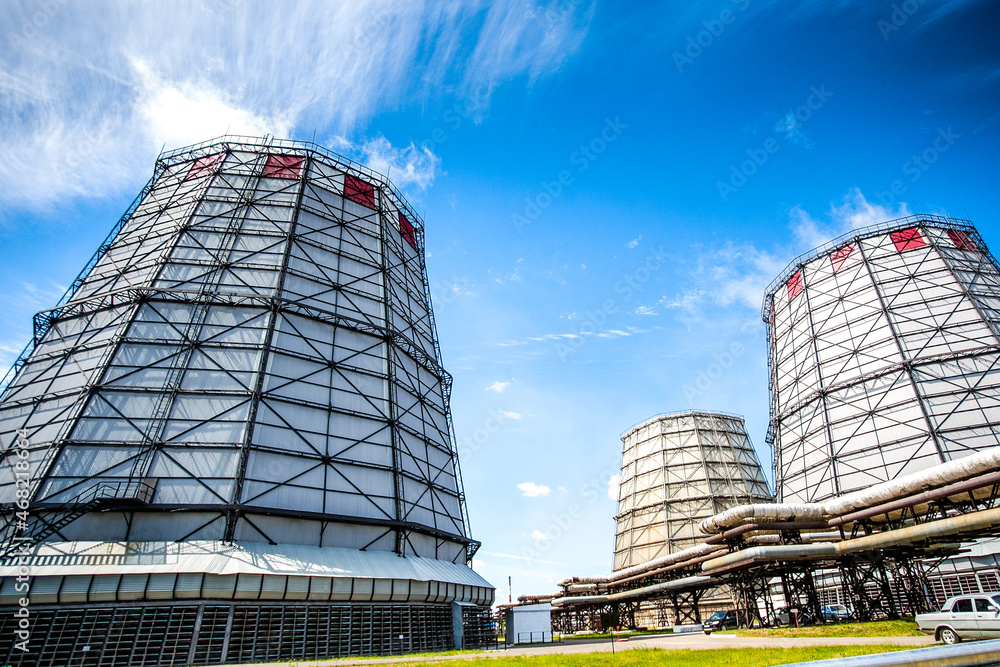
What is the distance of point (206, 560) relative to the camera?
59.4ft

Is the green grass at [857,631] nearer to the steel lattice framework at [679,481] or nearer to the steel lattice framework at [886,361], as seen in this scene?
the steel lattice framework at [886,361]

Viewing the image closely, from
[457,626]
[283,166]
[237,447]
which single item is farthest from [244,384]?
[283,166]

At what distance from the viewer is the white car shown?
1230 cm

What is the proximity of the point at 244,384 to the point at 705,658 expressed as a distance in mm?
21610

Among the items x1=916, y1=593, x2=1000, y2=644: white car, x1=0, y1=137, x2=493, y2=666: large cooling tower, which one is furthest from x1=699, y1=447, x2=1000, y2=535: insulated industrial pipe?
x1=0, y1=137, x2=493, y2=666: large cooling tower

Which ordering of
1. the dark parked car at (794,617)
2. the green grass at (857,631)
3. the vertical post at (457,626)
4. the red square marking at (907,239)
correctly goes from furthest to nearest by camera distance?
1. the red square marking at (907,239)
2. the vertical post at (457,626)
3. the dark parked car at (794,617)
4. the green grass at (857,631)

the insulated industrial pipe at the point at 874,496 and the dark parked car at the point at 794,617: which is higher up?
the insulated industrial pipe at the point at 874,496

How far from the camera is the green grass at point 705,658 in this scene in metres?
11.8

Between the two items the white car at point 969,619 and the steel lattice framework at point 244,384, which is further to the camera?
the steel lattice framework at point 244,384

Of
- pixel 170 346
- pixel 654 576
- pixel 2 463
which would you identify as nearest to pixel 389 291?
pixel 170 346

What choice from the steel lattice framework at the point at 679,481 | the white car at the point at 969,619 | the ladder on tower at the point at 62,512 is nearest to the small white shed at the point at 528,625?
the steel lattice framework at the point at 679,481

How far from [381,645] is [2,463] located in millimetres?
18091

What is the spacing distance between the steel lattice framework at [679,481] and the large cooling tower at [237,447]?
23.5 metres

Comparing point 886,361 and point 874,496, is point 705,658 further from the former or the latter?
point 886,361
